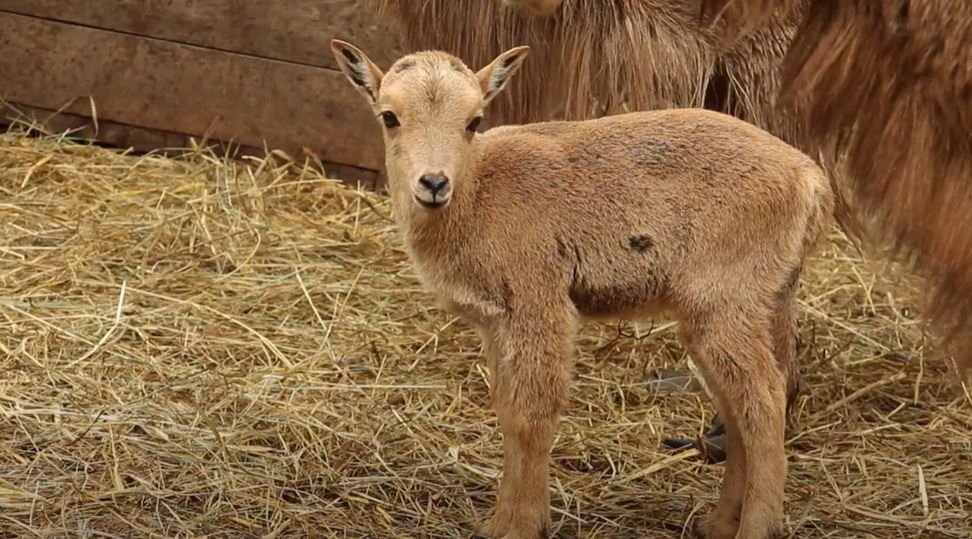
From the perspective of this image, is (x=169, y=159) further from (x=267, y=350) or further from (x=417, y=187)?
(x=417, y=187)

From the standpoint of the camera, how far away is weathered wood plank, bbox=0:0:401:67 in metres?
5.50

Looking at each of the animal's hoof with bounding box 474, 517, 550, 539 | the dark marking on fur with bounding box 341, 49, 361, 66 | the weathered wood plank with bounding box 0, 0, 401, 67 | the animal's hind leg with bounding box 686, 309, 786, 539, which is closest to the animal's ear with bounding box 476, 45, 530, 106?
the dark marking on fur with bounding box 341, 49, 361, 66

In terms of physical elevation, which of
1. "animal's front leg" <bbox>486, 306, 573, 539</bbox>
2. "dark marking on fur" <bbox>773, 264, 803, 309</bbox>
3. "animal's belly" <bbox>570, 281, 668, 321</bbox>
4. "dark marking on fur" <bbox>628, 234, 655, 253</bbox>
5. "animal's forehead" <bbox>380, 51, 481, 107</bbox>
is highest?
"animal's forehead" <bbox>380, 51, 481, 107</bbox>

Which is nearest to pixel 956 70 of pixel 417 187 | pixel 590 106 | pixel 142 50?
A: pixel 417 187

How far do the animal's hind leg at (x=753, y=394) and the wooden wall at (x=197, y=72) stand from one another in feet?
8.99

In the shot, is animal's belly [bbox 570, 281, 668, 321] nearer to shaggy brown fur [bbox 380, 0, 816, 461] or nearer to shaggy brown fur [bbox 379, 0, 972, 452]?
shaggy brown fur [bbox 379, 0, 972, 452]

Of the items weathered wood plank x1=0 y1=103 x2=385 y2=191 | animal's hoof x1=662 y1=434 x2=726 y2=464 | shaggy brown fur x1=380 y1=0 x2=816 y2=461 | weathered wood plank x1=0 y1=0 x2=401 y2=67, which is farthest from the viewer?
weathered wood plank x1=0 y1=103 x2=385 y2=191

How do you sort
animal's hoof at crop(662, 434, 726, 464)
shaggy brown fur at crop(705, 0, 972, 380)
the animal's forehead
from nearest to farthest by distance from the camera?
1. shaggy brown fur at crop(705, 0, 972, 380)
2. the animal's forehead
3. animal's hoof at crop(662, 434, 726, 464)

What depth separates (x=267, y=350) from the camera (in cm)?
421

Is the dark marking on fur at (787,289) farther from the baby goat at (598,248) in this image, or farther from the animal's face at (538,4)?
the animal's face at (538,4)

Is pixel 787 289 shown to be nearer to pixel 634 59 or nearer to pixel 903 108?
pixel 903 108

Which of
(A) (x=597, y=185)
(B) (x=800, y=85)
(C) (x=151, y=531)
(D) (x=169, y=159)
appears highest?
(B) (x=800, y=85)

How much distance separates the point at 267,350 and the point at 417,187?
58.0 inches

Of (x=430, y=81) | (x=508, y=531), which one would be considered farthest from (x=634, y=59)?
(x=508, y=531)
